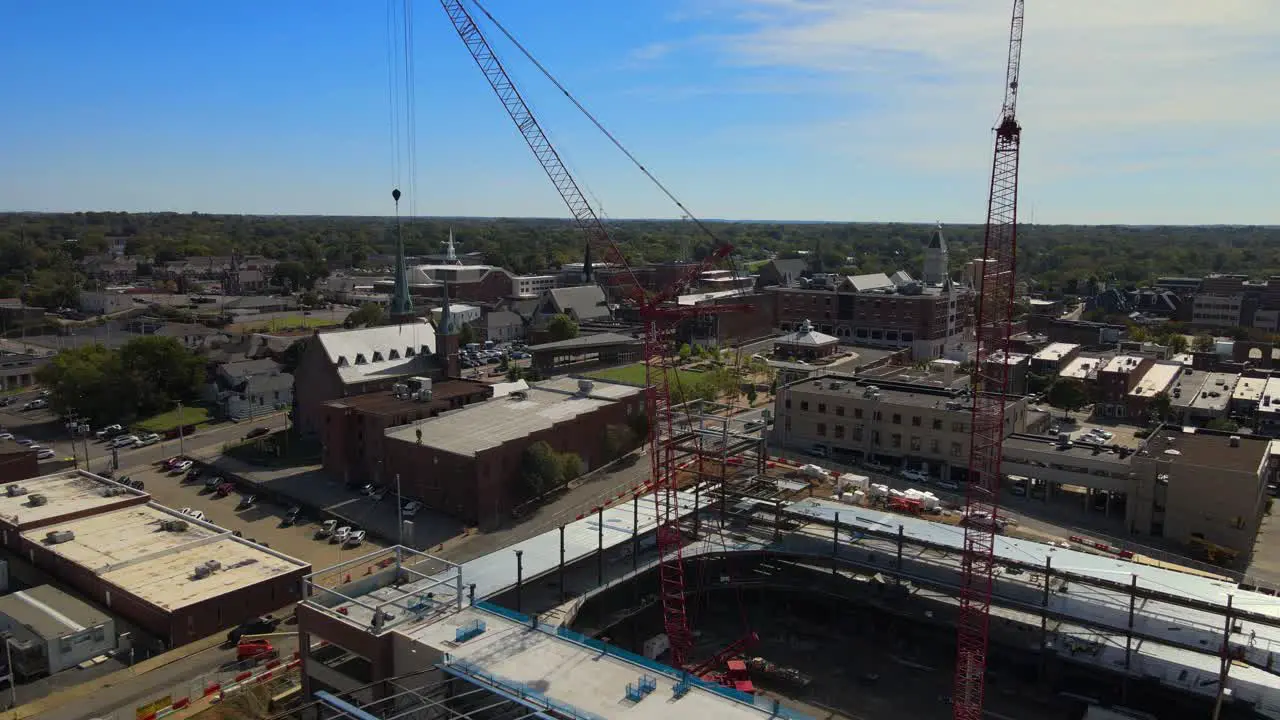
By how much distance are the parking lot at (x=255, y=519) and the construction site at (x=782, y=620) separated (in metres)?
2.74

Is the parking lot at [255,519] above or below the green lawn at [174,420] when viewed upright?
below

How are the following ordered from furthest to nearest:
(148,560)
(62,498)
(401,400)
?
(401,400)
(62,498)
(148,560)

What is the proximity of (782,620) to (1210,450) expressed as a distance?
24716 millimetres

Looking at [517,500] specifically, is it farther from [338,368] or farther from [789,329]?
[789,329]

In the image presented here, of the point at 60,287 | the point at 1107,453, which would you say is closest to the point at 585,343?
the point at 1107,453

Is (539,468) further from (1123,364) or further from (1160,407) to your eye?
(1123,364)

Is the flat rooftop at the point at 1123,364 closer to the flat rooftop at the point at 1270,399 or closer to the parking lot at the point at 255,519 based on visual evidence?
the flat rooftop at the point at 1270,399

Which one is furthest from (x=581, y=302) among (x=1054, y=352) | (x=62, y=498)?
(x=62, y=498)

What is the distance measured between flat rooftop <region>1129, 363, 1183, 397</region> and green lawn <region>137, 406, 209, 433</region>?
221 ft

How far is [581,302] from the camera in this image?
98.7 metres

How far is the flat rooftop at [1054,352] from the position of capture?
71.1 metres

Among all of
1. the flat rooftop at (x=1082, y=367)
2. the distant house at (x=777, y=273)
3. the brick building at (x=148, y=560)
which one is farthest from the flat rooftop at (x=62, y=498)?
the distant house at (x=777, y=273)

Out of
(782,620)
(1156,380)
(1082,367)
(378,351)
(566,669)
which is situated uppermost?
(378,351)

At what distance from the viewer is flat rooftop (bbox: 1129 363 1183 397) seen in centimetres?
6104
